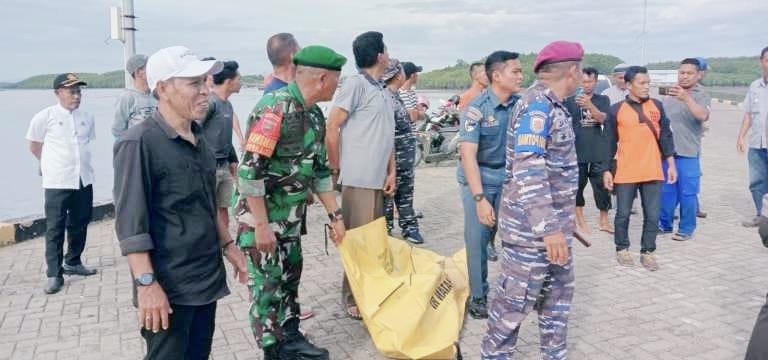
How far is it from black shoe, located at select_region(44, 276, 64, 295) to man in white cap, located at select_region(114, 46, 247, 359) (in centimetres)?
298

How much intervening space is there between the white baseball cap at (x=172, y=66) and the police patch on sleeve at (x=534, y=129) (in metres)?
1.53

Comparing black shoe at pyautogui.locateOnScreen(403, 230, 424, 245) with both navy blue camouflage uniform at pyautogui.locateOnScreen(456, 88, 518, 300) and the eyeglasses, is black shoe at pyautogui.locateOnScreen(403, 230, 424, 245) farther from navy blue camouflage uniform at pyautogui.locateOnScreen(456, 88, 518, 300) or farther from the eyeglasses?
the eyeglasses

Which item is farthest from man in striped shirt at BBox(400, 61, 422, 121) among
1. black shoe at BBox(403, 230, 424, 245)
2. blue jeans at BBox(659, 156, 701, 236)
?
blue jeans at BBox(659, 156, 701, 236)

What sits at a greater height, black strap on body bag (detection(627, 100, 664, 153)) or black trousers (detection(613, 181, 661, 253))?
black strap on body bag (detection(627, 100, 664, 153))

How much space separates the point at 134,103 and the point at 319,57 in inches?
102

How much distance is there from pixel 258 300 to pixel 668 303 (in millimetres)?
3244

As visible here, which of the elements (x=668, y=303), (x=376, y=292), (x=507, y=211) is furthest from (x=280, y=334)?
(x=668, y=303)

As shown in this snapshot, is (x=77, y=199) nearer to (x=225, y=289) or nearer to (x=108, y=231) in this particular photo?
(x=108, y=231)

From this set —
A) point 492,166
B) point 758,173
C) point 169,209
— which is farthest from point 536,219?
point 758,173

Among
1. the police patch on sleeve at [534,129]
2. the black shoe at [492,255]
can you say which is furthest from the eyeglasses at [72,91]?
the black shoe at [492,255]

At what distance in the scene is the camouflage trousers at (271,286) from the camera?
10.6 feet

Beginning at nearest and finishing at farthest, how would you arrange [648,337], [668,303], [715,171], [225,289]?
[225,289], [648,337], [668,303], [715,171]

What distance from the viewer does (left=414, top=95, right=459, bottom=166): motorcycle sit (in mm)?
11508

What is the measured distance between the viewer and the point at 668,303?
4.39 m
